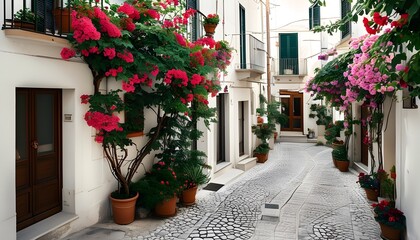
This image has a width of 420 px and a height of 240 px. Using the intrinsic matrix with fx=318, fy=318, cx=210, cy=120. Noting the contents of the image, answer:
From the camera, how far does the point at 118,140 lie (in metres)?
5.60

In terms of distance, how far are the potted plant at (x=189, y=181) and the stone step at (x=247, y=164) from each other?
14.3 feet

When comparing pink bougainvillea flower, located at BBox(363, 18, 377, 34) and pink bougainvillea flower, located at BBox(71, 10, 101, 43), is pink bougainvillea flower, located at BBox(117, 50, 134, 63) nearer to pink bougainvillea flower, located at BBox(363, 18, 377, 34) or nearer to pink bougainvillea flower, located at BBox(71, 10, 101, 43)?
pink bougainvillea flower, located at BBox(71, 10, 101, 43)

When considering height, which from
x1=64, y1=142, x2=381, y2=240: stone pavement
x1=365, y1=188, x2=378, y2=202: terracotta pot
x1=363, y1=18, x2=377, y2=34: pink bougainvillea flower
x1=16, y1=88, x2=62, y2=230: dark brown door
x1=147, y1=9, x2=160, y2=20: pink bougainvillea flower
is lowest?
x1=64, y1=142, x2=381, y2=240: stone pavement

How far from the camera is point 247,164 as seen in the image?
12.1 m

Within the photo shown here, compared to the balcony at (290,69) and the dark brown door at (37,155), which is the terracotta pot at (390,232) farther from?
the balcony at (290,69)

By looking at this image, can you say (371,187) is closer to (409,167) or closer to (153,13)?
(409,167)

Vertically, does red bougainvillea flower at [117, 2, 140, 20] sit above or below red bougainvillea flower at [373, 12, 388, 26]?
above

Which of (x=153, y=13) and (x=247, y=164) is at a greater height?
(x=153, y=13)

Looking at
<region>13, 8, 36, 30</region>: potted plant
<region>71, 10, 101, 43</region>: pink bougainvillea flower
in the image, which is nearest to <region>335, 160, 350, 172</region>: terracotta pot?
<region>71, 10, 101, 43</region>: pink bougainvillea flower

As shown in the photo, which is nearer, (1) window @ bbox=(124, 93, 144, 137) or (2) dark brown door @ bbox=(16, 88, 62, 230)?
(2) dark brown door @ bbox=(16, 88, 62, 230)

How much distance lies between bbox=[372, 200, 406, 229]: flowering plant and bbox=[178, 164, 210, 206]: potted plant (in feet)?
12.4

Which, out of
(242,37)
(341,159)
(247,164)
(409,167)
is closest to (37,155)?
(409,167)

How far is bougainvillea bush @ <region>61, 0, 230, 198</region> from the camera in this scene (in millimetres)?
5012

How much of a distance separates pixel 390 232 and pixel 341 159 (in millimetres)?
6278
